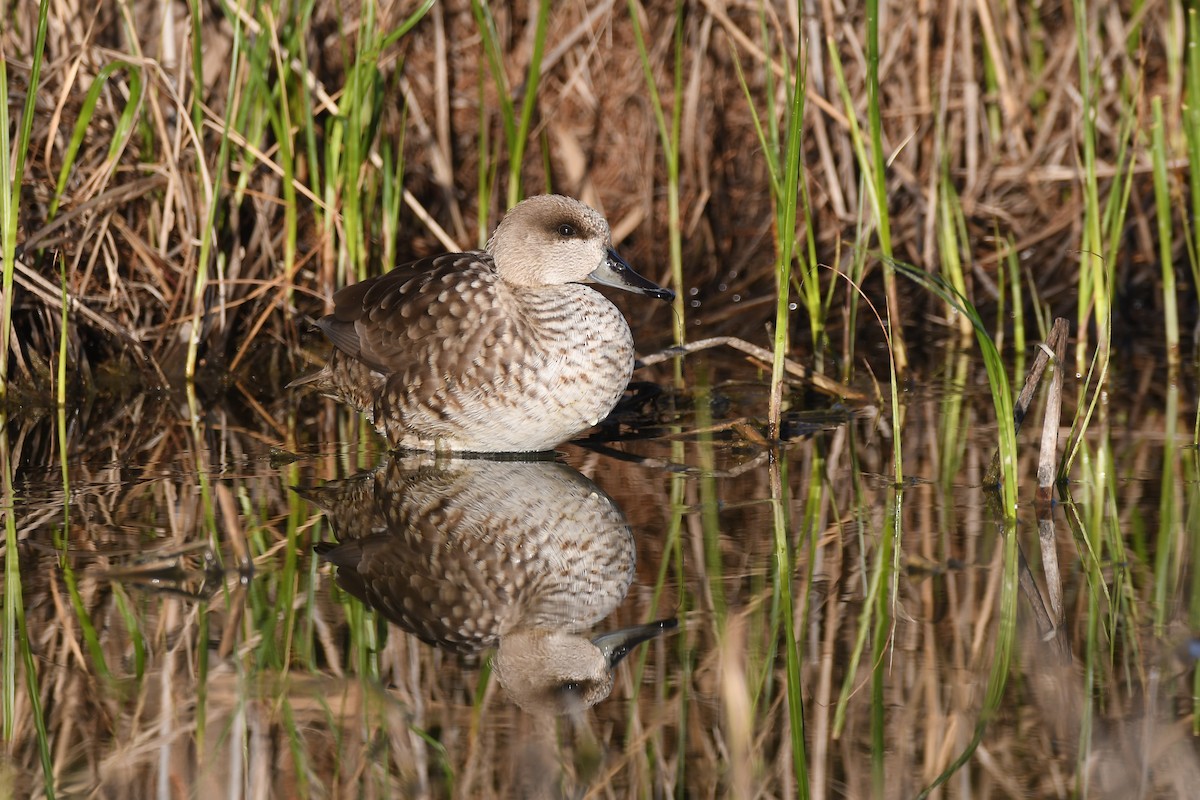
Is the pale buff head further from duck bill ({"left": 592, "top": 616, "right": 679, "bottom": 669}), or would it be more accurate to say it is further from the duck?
duck bill ({"left": 592, "top": 616, "right": 679, "bottom": 669})

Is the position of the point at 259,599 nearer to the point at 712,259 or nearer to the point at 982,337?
the point at 982,337

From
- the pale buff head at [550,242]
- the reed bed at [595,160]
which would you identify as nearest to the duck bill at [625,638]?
the pale buff head at [550,242]

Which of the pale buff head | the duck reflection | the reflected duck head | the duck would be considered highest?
the pale buff head

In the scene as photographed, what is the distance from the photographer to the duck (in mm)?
4148

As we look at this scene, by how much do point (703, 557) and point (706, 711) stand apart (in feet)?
2.75

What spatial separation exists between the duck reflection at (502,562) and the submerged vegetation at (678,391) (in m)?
0.08

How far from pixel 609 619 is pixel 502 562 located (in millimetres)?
465

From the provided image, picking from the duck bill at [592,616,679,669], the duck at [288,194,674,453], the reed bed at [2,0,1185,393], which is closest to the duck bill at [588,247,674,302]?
the duck at [288,194,674,453]

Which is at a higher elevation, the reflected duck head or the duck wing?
the duck wing

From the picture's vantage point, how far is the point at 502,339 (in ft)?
13.7

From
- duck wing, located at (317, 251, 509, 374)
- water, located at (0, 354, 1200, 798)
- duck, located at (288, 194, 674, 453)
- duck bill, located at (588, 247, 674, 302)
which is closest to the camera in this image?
water, located at (0, 354, 1200, 798)

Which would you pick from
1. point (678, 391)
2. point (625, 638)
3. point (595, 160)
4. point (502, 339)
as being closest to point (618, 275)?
point (502, 339)

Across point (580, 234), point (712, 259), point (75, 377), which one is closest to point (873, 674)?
point (580, 234)

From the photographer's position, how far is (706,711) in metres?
2.53
